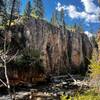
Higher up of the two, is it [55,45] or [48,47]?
[55,45]

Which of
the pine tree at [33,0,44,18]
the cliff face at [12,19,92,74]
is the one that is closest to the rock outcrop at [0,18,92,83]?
the cliff face at [12,19,92,74]

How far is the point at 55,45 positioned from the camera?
70312mm

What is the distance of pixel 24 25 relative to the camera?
5878 centimetres

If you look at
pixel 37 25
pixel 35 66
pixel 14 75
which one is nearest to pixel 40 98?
pixel 14 75

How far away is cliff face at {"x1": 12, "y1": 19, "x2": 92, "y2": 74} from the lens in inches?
2334

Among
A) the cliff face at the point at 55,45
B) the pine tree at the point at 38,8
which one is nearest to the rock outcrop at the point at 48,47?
the cliff face at the point at 55,45

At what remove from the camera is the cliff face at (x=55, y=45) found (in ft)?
194

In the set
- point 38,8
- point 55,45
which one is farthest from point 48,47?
point 38,8

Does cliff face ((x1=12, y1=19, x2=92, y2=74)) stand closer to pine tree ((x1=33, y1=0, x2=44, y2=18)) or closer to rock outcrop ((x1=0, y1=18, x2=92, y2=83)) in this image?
rock outcrop ((x1=0, y1=18, x2=92, y2=83))

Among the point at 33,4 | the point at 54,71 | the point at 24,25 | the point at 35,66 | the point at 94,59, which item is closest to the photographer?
the point at 94,59

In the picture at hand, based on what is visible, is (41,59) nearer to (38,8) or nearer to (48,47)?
(48,47)

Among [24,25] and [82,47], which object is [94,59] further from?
[82,47]

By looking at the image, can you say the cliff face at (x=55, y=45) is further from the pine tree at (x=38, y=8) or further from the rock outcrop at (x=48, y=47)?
the pine tree at (x=38, y=8)

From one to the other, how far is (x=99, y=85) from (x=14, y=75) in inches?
1349
